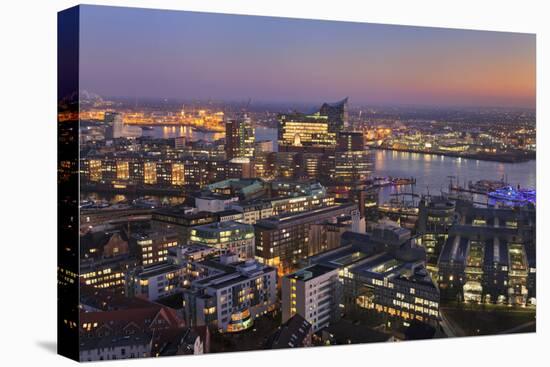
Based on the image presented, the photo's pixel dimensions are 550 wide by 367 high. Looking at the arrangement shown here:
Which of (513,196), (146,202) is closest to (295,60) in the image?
(146,202)

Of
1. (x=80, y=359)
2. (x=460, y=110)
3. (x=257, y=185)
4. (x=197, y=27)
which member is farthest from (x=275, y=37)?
(x=80, y=359)

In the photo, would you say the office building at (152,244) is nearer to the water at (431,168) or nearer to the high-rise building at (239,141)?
the water at (431,168)

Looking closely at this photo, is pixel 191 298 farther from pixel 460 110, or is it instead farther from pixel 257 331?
pixel 460 110

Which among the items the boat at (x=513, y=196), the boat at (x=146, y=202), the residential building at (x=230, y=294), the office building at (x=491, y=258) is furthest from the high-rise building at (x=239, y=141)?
the boat at (x=513, y=196)

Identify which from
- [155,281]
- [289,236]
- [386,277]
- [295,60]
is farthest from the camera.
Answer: [289,236]

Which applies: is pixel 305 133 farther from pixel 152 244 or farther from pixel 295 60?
pixel 152 244

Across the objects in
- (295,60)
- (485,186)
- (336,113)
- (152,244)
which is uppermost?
(295,60)
